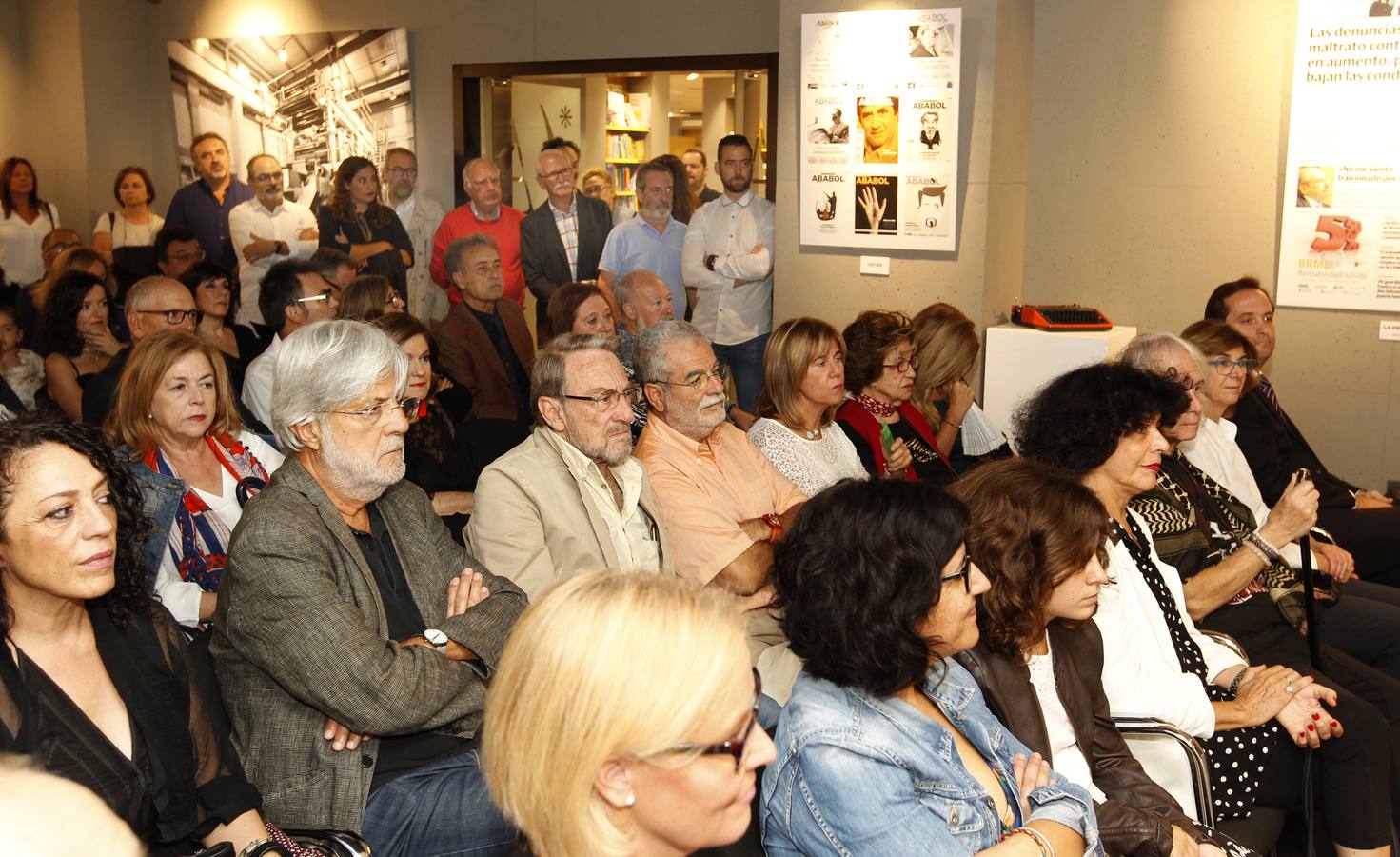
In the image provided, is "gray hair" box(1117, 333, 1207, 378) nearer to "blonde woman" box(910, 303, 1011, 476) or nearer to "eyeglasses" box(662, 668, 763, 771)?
"blonde woman" box(910, 303, 1011, 476)

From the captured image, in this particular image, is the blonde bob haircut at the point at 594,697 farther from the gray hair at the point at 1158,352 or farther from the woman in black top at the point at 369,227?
the woman in black top at the point at 369,227

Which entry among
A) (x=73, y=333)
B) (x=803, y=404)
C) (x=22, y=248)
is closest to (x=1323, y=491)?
(x=803, y=404)

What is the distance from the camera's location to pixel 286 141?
327 inches

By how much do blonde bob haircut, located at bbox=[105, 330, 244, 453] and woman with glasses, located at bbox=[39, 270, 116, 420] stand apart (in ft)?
6.31

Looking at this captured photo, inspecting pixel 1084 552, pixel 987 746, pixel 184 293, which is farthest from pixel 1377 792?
pixel 184 293

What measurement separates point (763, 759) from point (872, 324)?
10.6 feet

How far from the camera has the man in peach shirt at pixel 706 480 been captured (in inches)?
134

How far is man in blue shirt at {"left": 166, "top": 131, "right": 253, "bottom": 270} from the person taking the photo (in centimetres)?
835

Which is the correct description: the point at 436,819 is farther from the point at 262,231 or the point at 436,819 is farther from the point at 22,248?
the point at 22,248

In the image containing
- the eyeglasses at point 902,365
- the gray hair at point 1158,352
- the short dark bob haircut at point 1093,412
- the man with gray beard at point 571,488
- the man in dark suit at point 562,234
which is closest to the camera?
the man with gray beard at point 571,488

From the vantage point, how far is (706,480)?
3.61 m

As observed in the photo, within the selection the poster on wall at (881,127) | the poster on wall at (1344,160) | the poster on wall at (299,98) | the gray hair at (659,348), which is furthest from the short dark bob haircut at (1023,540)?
the poster on wall at (299,98)

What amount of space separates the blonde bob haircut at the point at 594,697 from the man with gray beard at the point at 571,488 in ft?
4.79

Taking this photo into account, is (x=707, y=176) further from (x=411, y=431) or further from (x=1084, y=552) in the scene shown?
(x=1084, y=552)
